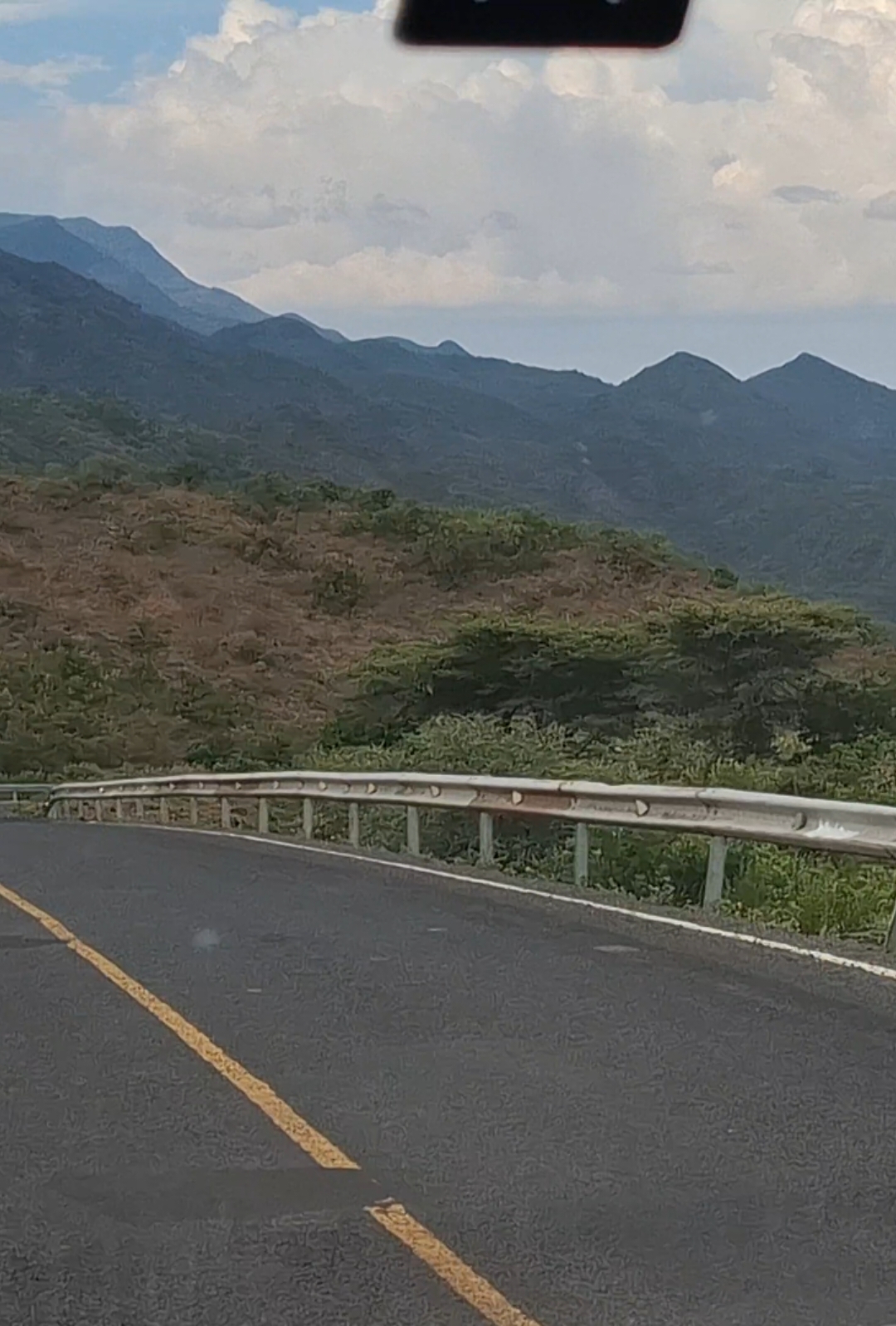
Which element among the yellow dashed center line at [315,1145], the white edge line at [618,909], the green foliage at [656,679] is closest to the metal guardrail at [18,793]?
the green foliage at [656,679]

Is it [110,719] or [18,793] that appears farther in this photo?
[110,719]

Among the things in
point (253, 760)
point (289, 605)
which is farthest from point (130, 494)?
point (253, 760)

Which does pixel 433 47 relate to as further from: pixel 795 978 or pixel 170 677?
pixel 170 677

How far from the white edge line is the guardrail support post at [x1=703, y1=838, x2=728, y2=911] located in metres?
0.57

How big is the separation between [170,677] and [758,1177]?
67.3 m

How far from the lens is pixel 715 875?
14.1 metres

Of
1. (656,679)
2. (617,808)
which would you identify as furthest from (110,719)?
(617,808)

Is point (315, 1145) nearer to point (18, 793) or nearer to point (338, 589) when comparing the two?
point (18, 793)

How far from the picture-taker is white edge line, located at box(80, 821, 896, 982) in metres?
11.0

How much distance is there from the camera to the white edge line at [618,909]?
35.9ft

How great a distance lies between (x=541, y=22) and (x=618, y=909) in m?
8.29

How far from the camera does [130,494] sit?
358 feet

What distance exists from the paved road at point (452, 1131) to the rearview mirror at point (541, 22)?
3.70 meters

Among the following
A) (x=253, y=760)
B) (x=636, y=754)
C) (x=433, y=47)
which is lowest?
(x=253, y=760)
